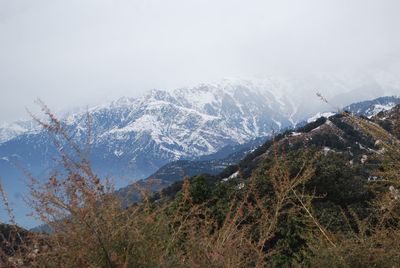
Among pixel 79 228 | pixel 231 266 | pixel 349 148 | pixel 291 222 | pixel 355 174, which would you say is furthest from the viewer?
pixel 349 148

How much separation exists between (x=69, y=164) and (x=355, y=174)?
20.1 meters

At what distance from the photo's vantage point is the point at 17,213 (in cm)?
464

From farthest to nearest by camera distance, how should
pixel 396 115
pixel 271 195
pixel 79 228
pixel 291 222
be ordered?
pixel 271 195
pixel 291 222
pixel 396 115
pixel 79 228

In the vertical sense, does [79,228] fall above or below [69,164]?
below

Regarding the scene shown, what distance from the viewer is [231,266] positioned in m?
4.88

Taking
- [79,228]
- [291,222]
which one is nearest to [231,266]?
[79,228]

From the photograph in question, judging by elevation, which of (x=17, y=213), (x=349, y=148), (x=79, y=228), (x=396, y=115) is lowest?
(x=349, y=148)

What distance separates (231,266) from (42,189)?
1.91 metres

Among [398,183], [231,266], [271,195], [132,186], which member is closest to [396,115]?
[398,183]

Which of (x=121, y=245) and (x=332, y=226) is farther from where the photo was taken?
(x=332, y=226)

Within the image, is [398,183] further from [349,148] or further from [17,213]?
[349,148]

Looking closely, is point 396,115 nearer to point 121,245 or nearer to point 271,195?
point 121,245

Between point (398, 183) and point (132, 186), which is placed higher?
point (132, 186)

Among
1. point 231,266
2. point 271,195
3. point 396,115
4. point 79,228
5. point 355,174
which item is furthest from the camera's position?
point 355,174
